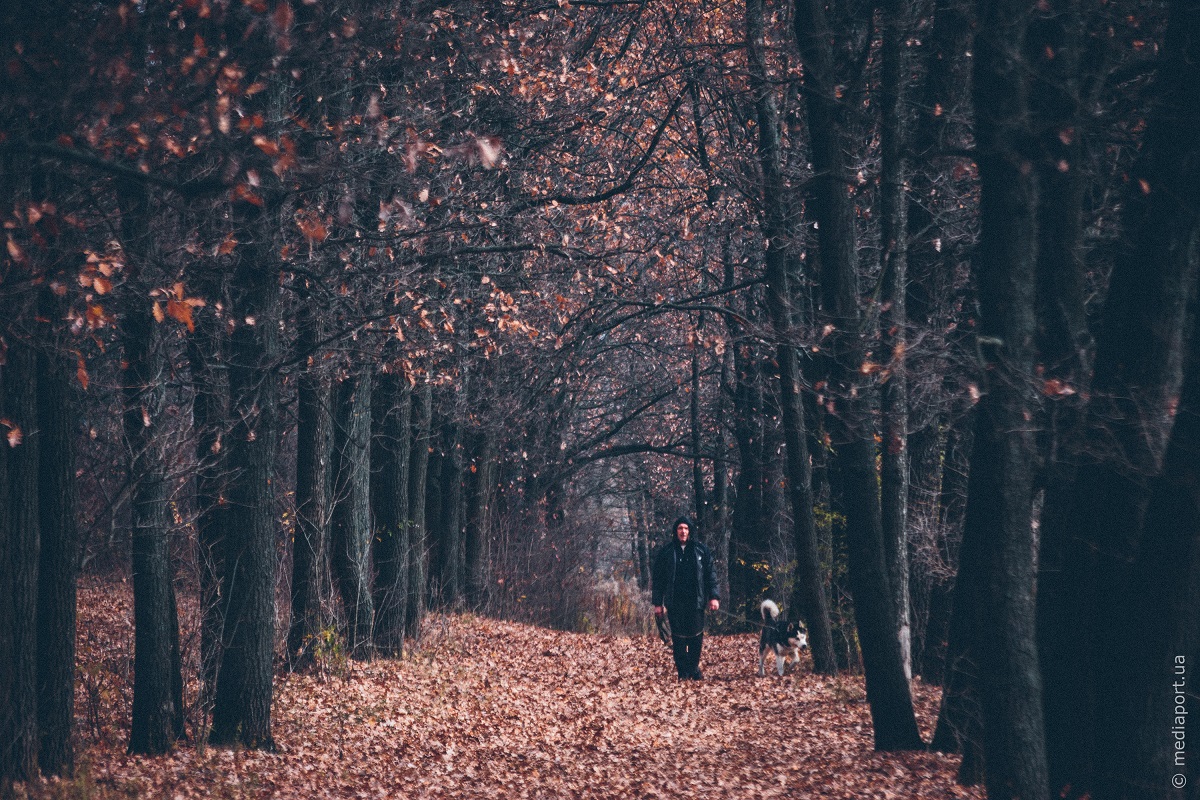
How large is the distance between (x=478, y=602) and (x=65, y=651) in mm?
15631

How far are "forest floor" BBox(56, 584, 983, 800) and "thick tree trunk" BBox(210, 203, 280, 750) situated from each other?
407mm

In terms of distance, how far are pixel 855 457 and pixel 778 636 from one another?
6659 millimetres

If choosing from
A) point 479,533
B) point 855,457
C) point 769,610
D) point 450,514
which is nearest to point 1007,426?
point 855,457

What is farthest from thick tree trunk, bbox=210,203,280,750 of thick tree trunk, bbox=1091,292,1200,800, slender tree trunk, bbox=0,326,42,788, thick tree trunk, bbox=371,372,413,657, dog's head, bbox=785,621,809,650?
dog's head, bbox=785,621,809,650

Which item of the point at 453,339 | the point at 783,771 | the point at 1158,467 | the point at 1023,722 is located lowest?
the point at 783,771

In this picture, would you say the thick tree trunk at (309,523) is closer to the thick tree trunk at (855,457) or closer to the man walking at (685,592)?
the man walking at (685,592)

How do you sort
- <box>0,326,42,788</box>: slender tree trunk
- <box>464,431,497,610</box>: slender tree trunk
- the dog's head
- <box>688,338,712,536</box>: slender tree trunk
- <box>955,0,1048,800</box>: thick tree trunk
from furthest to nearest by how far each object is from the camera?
<box>688,338,712,536</box>: slender tree trunk
<box>464,431,497,610</box>: slender tree trunk
the dog's head
<box>0,326,42,788</box>: slender tree trunk
<box>955,0,1048,800</box>: thick tree trunk

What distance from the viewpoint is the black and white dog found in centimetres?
1546

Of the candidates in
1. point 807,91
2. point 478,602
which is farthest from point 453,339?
point 478,602

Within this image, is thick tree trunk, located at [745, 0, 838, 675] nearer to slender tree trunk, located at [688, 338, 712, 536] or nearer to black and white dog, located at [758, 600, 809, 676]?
black and white dog, located at [758, 600, 809, 676]

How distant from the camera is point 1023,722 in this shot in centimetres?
696

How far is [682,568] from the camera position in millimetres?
16266

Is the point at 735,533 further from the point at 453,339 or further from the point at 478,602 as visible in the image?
the point at 453,339

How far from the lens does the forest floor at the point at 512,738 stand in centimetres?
856
